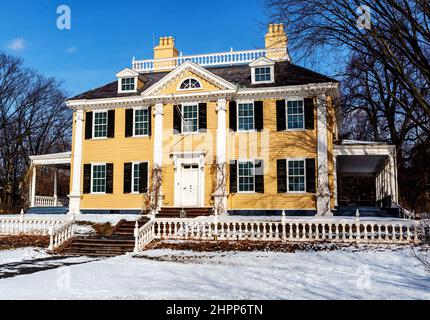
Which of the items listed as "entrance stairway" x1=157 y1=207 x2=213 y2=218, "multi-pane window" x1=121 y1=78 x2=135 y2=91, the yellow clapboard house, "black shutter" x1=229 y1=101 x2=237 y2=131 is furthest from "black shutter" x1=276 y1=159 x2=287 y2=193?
"multi-pane window" x1=121 y1=78 x2=135 y2=91

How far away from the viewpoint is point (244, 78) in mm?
23641

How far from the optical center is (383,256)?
12.5m

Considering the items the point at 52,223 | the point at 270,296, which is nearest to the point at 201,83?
the point at 52,223

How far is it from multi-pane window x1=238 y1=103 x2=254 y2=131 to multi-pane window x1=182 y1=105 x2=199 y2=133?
2.33 metres

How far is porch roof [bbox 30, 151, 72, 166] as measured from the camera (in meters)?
25.7

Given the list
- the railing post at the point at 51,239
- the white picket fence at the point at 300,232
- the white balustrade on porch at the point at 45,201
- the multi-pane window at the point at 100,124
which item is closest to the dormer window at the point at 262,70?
Result: the multi-pane window at the point at 100,124

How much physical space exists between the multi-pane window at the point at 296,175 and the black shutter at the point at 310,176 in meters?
0.20

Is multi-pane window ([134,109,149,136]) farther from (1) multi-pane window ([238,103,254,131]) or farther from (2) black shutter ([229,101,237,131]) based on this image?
(1) multi-pane window ([238,103,254,131])

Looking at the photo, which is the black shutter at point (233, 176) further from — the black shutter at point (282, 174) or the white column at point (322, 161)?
the white column at point (322, 161)

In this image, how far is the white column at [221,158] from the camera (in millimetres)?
21656

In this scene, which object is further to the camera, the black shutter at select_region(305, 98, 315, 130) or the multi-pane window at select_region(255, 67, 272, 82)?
the multi-pane window at select_region(255, 67, 272, 82)

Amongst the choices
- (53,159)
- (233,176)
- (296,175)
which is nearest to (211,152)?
(233,176)

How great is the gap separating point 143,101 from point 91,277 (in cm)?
1508

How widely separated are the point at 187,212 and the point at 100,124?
7509mm
